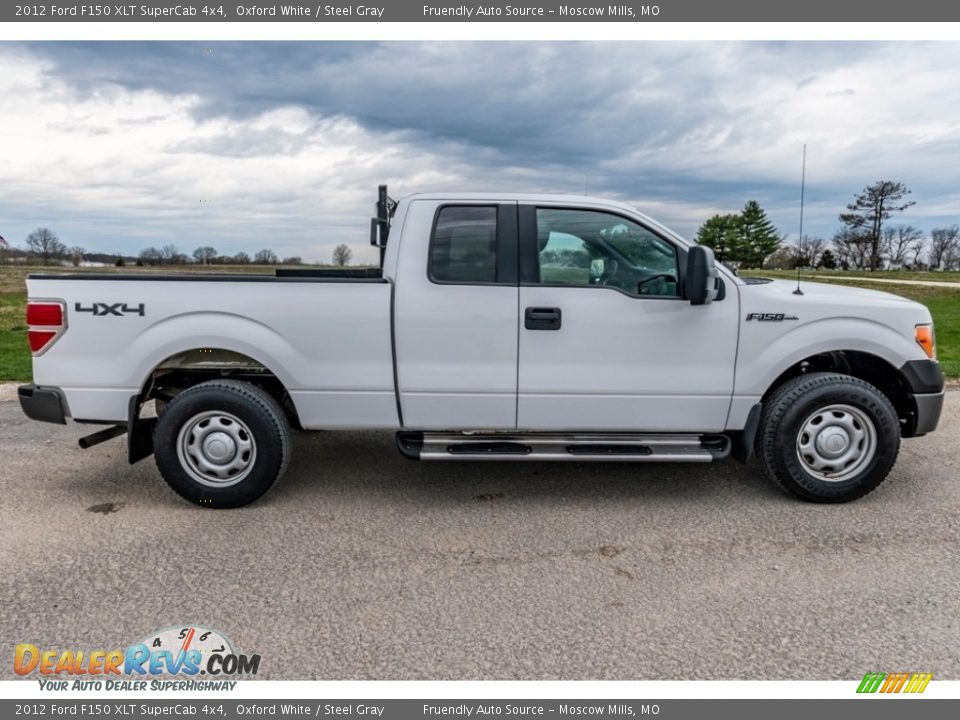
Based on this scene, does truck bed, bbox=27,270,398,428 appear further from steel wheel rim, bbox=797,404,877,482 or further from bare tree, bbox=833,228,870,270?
bare tree, bbox=833,228,870,270

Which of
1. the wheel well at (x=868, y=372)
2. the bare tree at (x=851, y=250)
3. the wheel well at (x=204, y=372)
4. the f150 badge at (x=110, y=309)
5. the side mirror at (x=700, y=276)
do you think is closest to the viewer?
the side mirror at (x=700, y=276)

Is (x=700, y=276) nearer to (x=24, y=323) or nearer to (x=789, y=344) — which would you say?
(x=789, y=344)

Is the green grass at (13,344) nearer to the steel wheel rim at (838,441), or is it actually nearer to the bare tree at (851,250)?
the steel wheel rim at (838,441)

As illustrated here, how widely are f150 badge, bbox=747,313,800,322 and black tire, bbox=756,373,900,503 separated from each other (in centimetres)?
43

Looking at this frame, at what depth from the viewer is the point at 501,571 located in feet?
11.0

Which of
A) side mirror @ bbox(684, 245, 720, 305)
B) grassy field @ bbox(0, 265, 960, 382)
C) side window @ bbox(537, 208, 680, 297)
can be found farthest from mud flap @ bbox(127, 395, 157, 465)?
side mirror @ bbox(684, 245, 720, 305)

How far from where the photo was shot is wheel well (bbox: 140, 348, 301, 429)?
13.7ft

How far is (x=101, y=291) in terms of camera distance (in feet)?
13.0

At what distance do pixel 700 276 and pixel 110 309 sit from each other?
11.8ft

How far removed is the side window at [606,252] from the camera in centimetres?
409

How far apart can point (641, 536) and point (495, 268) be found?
1848mm

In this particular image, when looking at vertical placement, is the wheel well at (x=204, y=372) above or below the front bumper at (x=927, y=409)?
above

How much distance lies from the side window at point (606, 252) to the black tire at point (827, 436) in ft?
3.46

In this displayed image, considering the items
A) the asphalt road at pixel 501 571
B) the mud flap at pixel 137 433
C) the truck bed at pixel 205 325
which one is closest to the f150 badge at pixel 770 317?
the asphalt road at pixel 501 571
